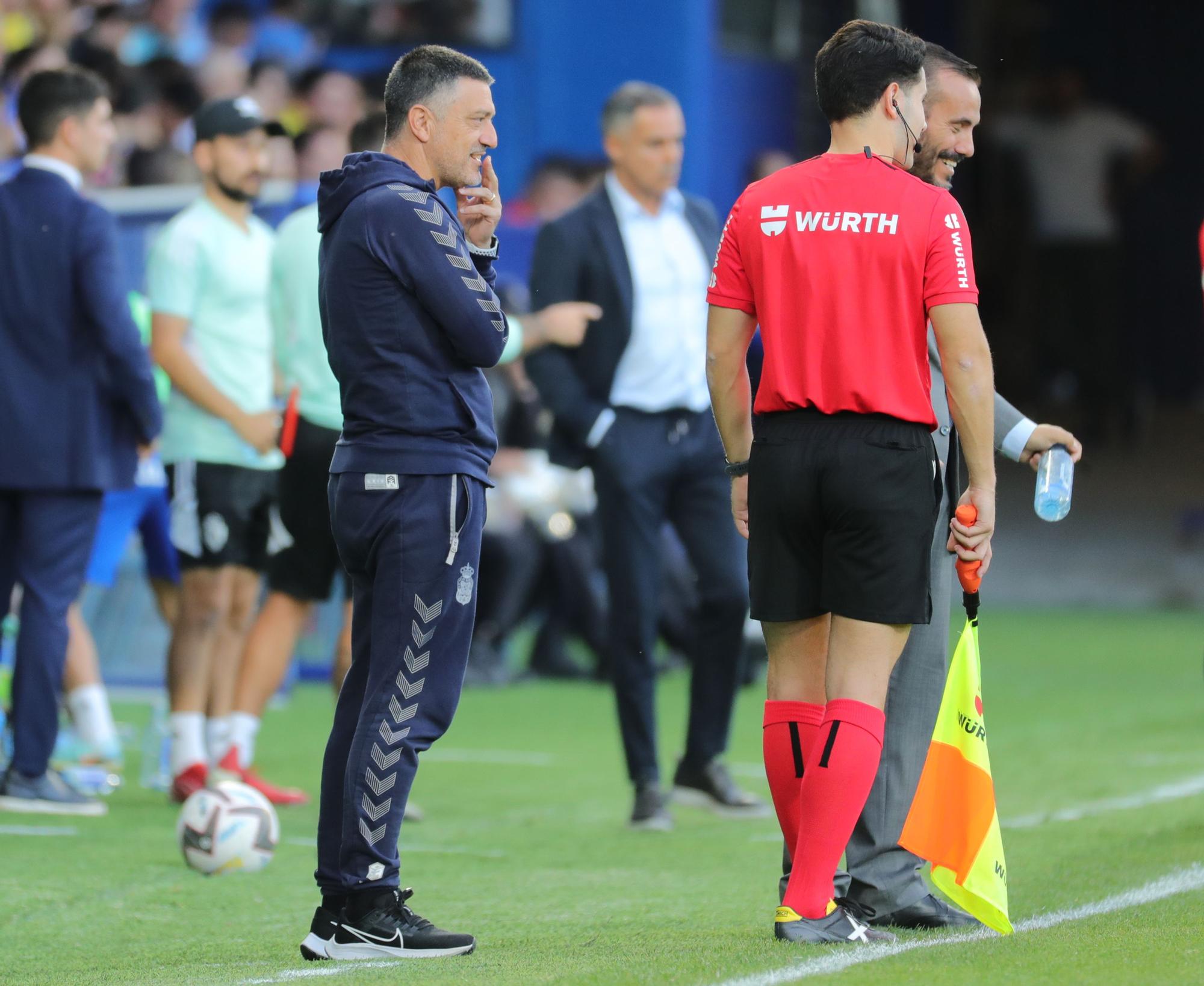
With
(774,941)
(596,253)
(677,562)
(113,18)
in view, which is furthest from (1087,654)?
(113,18)

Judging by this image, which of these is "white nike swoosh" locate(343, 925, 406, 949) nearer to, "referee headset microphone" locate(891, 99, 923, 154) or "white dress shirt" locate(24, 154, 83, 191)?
"referee headset microphone" locate(891, 99, 923, 154)

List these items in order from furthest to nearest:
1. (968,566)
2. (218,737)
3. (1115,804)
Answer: (218,737)
(1115,804)
(968,566)

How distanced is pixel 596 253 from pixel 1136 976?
376 cm

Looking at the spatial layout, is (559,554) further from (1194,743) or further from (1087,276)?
(1087,276)

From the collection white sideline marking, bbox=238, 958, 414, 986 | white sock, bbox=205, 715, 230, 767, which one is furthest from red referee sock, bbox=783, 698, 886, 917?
white sock, bbox=205, 715, 230, 767

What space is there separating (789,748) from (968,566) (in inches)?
23.4

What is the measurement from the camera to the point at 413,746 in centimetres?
461

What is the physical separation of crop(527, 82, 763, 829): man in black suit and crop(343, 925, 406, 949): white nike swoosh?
8.35 feet

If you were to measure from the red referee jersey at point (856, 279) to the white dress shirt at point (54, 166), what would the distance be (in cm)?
340

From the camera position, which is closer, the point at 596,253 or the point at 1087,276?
the point at 596,253

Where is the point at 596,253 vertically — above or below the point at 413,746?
above

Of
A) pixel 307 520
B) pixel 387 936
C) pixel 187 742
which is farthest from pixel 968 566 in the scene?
pixel 187 742

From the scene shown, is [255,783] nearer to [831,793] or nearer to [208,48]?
Answer: [831,793]

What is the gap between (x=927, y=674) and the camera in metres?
5.11
